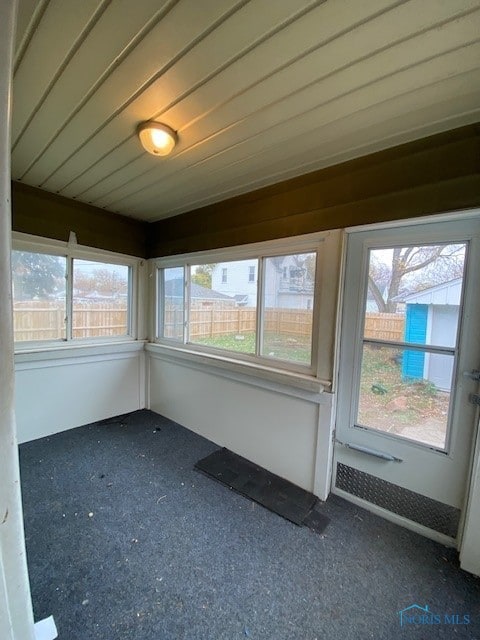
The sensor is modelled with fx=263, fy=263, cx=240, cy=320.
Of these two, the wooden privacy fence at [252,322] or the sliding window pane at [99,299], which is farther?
the sliding window pane at [99,299]

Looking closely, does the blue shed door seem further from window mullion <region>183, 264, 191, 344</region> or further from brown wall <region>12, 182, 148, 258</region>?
brown wall <region>12, 182, 148, 258</region>

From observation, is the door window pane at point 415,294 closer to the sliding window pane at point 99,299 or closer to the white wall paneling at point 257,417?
the white wall paneling at point 257,417

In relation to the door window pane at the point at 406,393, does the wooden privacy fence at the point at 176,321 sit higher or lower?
higher

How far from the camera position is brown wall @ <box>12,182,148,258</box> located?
2.32 metres

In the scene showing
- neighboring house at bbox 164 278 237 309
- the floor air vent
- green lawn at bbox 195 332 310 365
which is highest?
neighboring house at bbox 164 278 237 309

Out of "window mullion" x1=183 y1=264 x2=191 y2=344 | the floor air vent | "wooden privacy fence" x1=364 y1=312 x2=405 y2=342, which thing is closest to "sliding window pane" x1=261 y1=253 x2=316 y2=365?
"wooden privacy fence" x1=364 y1=312 x2=405 y2=342

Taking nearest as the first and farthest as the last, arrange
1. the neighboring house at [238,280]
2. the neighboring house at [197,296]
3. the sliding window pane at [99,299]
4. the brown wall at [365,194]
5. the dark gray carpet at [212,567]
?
the dark gray carpet at [212,567] < the brown wall at [365,194] < the neighboring house at [238,280] < the neighboring house at [197,296] < the sliding window pane at [99,299]

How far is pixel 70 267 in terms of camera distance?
263 centimetres

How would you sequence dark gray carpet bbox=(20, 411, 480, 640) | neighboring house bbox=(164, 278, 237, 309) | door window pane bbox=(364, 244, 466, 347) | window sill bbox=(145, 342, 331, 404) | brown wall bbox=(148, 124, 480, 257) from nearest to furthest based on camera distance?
dark gray carpet bbox=(20, 411, 480, 640) < brown wall bbox=(148, 124, 480, 257) < door window pane bbox=(364, 244, 466, 347) < window sill bbox=(145, 342, 331, 404) < neighboring house bbox=(164, 278, 237, 309)

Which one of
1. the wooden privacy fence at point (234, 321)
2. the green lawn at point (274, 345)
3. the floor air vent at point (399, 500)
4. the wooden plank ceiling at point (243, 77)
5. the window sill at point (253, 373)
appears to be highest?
the wooden plank ceiling at point (243, 77)

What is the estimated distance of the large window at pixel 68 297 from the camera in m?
2.42

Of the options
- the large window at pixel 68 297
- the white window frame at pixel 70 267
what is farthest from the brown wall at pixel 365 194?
the large window at pixel 68 297

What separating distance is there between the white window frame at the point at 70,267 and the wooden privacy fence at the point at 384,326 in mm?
2569

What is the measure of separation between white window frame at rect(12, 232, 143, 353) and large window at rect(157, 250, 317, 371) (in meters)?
0.38
